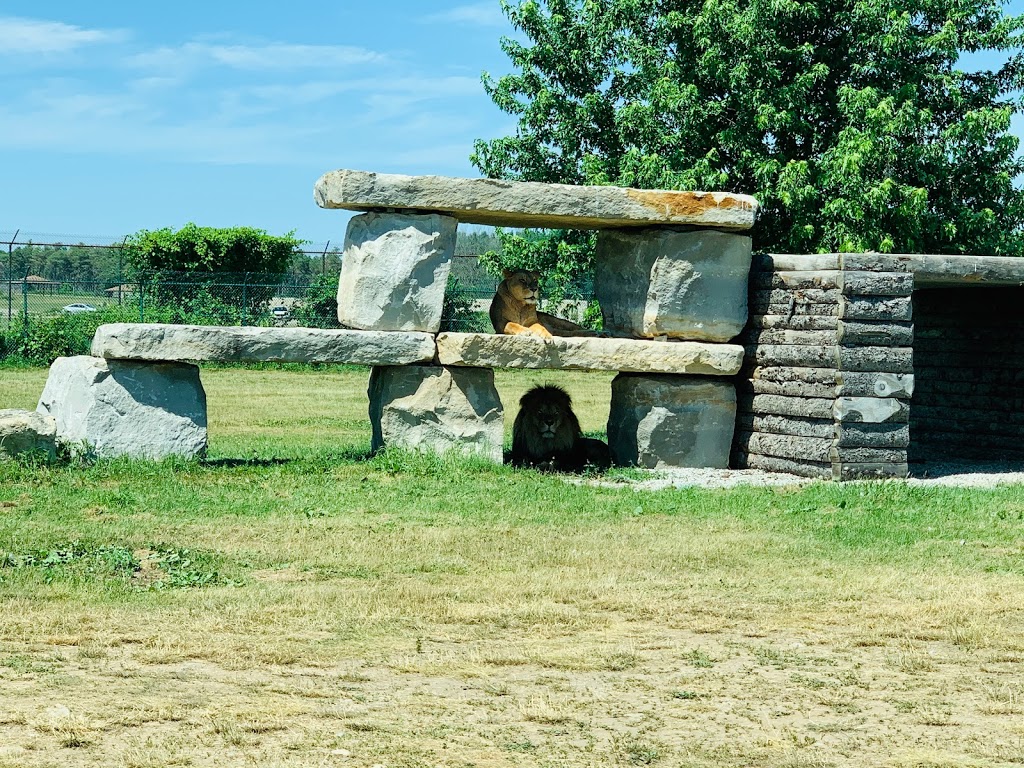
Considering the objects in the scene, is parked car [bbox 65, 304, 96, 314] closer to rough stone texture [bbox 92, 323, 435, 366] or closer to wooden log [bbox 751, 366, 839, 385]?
rough stone texture [bbox 92, 323, 435, 366]

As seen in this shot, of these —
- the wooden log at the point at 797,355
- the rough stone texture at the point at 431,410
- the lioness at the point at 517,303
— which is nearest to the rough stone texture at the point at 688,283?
the wooden log at the point at 797,355

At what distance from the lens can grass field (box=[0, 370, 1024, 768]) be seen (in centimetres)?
460

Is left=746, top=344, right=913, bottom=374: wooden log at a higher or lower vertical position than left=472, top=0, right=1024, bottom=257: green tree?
lower

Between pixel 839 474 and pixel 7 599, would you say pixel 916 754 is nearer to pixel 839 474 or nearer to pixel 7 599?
pixel 7 599

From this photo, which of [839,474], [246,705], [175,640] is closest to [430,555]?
[175,640]

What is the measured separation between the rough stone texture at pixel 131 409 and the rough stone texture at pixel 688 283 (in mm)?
4190

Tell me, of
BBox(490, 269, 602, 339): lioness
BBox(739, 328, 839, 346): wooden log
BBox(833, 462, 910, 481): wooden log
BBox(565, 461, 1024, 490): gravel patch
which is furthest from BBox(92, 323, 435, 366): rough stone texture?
BBox(833, 462, 910, 481): wooden log

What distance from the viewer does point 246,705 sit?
16.1ft

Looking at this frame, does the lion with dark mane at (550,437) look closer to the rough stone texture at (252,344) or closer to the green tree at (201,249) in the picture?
the rough stone texture at (252,344)

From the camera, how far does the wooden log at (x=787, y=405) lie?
37.2 ft

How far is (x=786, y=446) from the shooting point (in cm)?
1180

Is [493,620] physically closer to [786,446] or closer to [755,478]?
[755,478]

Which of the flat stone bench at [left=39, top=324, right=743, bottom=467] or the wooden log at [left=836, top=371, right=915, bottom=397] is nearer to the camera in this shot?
the flat stone bench at [left=39, top=324, right=743, bottom=467]

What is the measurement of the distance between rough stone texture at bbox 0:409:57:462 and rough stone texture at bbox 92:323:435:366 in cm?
76
